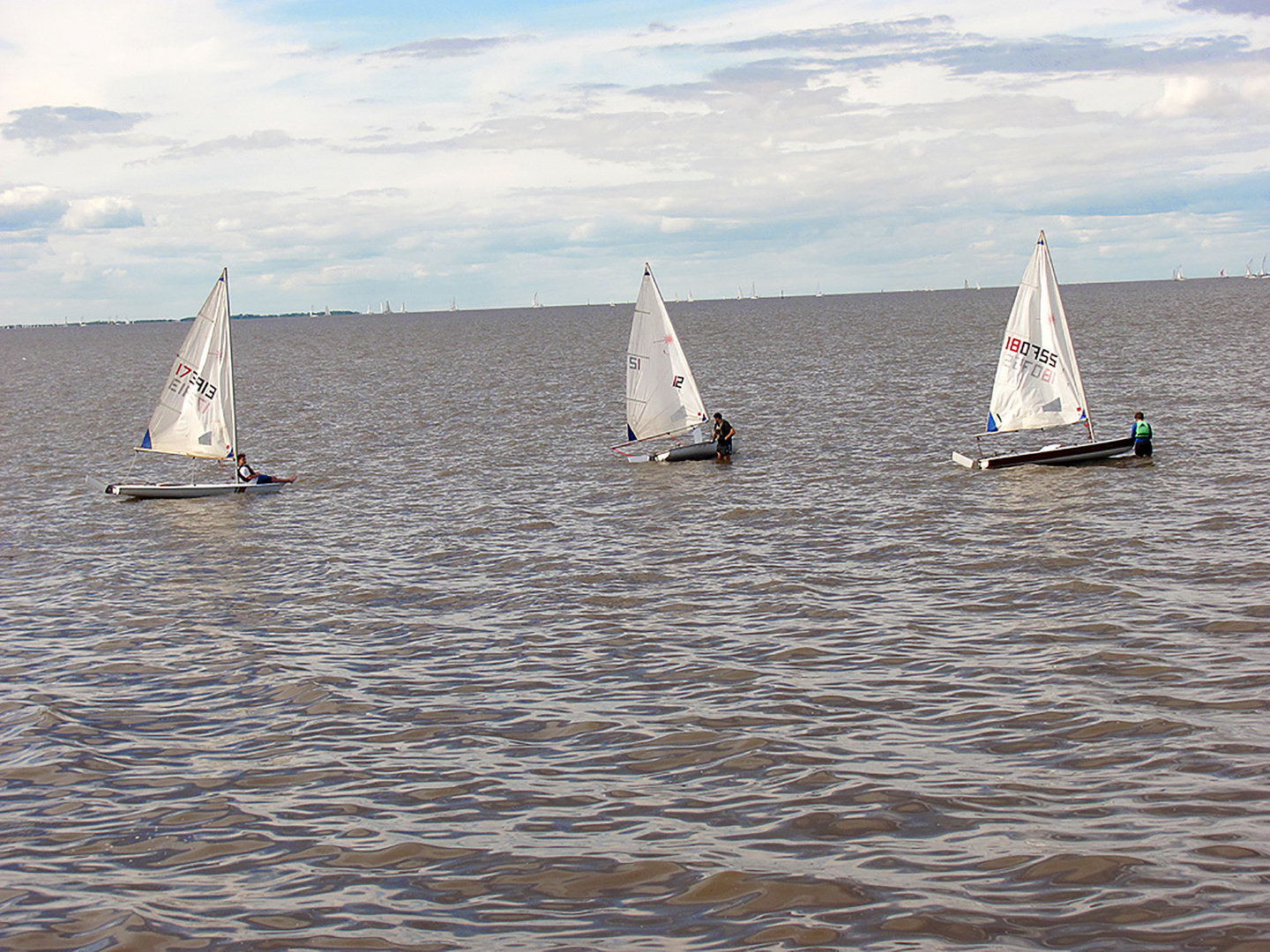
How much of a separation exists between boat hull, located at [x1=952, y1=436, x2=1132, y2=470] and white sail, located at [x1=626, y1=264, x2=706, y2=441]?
1159 centimetres

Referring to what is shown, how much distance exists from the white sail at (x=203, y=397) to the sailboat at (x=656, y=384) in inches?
555

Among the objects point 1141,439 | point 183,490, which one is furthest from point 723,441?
point 183,490

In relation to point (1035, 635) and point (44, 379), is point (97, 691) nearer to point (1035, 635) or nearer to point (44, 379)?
point (1035, 635)

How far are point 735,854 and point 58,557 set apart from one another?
76.6 feet

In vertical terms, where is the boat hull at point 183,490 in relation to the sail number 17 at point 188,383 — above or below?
below

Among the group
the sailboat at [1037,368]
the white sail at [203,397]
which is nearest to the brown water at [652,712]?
the white sail at [203,397]

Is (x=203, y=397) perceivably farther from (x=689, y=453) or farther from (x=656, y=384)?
(x=689, y=453)

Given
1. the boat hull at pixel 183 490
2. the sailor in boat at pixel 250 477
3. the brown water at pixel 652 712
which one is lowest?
the brown water at pixel 652 712

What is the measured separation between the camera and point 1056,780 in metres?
14.0

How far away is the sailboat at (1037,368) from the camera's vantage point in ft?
127

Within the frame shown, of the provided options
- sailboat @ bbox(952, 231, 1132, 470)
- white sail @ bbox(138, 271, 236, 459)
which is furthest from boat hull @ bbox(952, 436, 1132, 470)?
white sail @ bbox(138, 271, 236, 459)

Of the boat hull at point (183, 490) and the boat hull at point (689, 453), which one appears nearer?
the boat hull at point (183, 490)

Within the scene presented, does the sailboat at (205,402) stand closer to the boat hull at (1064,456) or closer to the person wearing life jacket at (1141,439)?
the boat hull at (1064,456)

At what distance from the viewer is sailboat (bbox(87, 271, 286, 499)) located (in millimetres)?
38938
